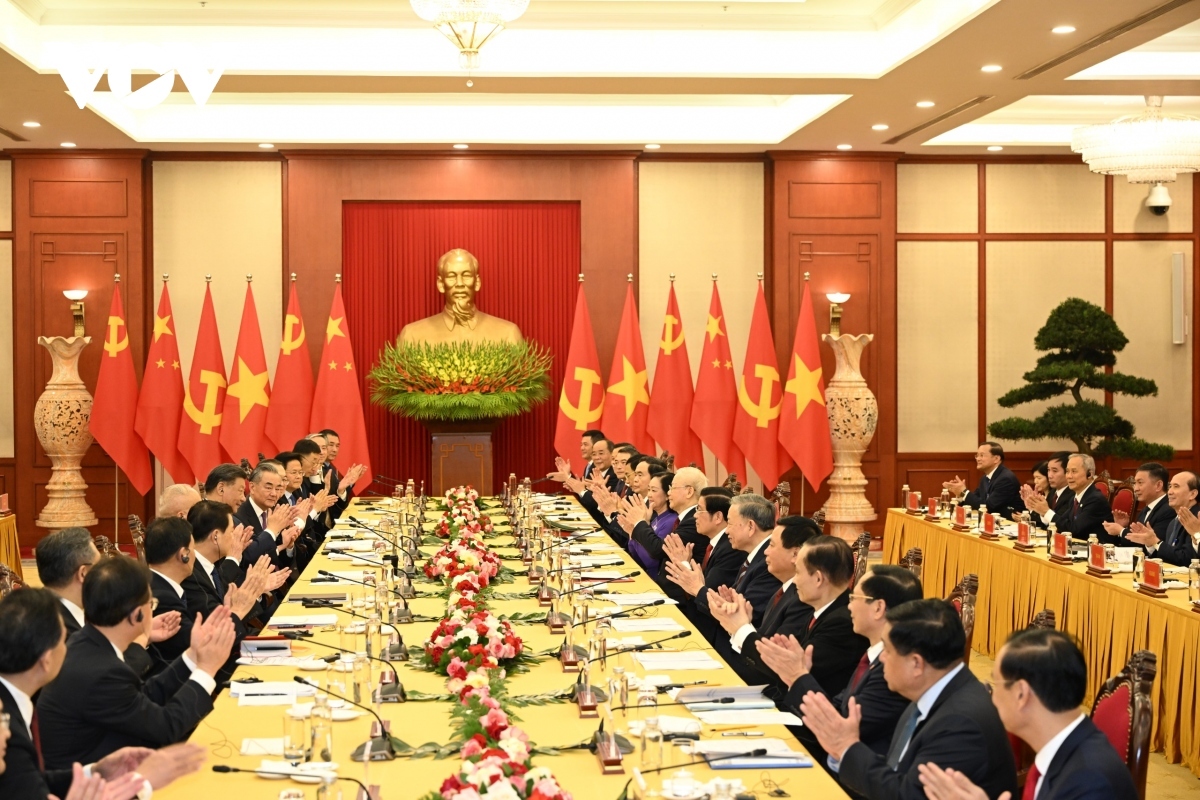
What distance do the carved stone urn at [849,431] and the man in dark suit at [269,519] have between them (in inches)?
220

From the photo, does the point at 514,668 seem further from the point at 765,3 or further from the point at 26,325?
the point at 26,325

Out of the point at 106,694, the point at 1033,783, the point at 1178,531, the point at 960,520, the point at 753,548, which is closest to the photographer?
the point at 1033,783

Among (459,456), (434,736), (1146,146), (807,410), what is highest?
(1146,146)

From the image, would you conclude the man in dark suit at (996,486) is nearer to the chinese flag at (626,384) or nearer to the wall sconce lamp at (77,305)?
the chinese flag at (626,384)

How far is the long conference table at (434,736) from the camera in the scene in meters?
3.10

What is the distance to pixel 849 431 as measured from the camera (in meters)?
11.5

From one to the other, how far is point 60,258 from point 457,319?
3611 millimetres

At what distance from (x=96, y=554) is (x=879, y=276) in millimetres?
8980

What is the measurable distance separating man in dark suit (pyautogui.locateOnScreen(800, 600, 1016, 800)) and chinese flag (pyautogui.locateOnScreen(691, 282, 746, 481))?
325 inches

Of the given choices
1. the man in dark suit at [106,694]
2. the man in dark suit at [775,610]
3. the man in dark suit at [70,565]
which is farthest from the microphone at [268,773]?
the man in dark suit at [775,610]

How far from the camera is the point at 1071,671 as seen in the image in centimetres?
279

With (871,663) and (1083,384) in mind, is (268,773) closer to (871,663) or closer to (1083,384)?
(871,663)

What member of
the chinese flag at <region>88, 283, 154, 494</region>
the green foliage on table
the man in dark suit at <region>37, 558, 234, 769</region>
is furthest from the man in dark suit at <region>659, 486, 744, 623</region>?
the chinese flag at <region>88, 283, 154, 494</region>

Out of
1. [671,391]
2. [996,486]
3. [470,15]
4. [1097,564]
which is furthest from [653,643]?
[671,391]
